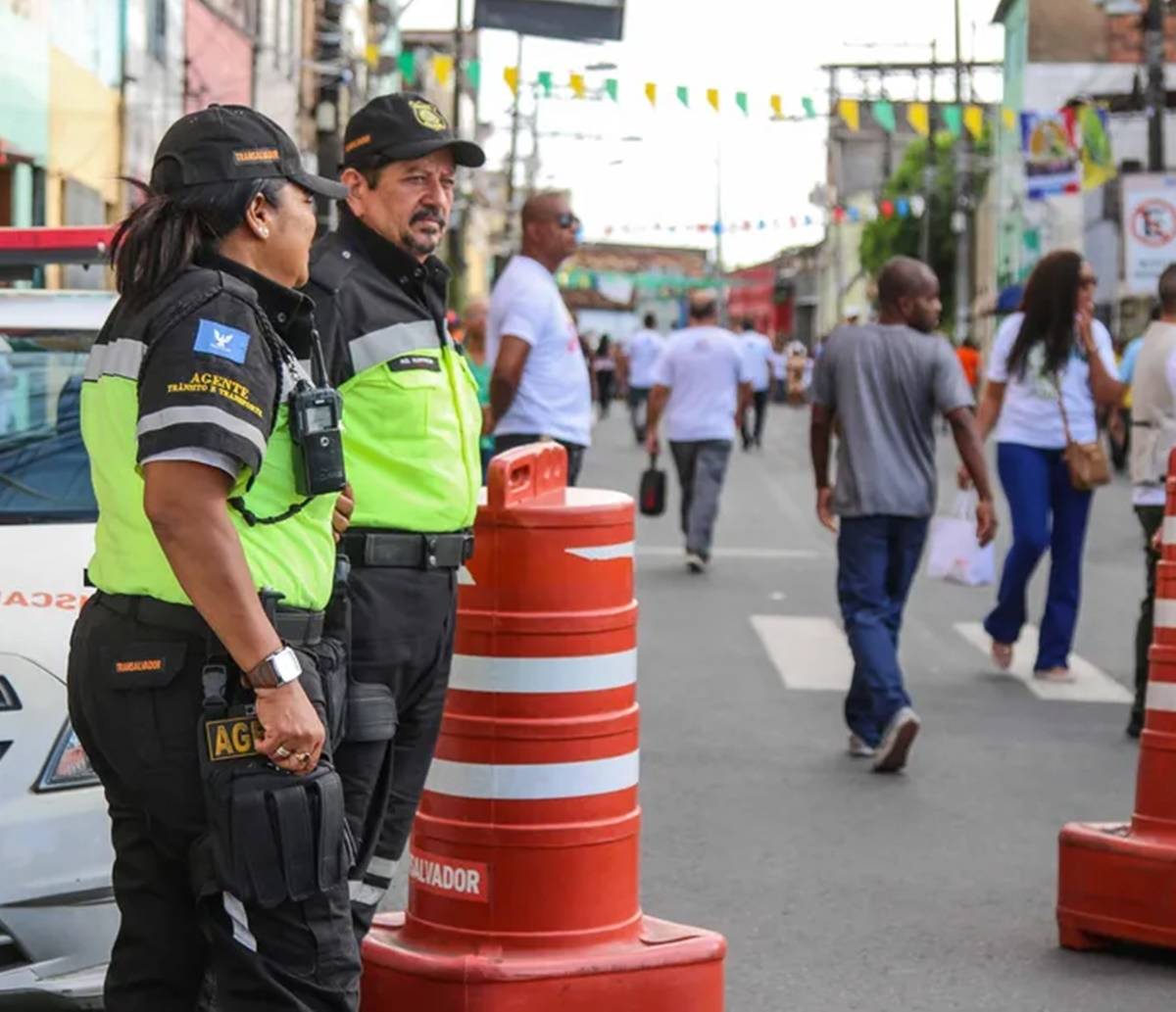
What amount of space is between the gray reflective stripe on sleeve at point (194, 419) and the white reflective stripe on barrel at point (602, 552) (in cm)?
143

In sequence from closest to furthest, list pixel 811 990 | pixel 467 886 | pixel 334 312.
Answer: pixel 334 312 → pixel 467 886 → pixel 811 990

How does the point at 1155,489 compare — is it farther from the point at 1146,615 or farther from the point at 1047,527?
the point at 1047,527

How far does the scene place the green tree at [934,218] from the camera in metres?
85.5

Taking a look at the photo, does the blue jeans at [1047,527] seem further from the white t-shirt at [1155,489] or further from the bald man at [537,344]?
the bald man at [537,344]

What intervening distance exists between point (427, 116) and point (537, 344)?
4.74 m

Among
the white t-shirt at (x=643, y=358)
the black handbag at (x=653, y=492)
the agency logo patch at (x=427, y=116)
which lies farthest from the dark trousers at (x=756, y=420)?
the agency logo patch at (x=427, y=116)

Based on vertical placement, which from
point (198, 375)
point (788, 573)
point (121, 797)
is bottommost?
point (788, 573)

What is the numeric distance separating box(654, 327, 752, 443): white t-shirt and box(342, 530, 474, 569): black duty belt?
11471 mm

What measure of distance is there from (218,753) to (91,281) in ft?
15.6

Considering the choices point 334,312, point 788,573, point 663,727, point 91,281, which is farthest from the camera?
point 788,573

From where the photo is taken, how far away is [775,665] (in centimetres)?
1161

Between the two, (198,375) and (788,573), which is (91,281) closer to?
(198,375)

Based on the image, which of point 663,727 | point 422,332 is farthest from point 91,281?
point 422,332

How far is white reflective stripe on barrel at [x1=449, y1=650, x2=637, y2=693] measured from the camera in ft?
16.4
